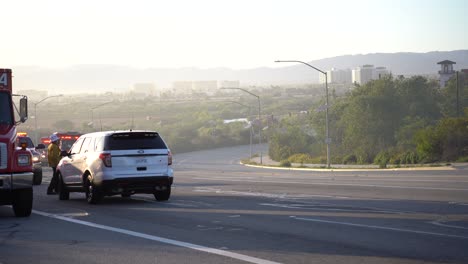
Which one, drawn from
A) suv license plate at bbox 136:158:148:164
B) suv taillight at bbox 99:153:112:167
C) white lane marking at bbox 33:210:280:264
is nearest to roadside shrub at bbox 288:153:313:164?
suv license plate at bbox 136:158:148:164

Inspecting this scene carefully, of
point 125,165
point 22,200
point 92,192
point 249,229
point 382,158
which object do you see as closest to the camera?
point 249,229

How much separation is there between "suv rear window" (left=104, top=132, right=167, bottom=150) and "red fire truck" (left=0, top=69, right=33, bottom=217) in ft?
11.4

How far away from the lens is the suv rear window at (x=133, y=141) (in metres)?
22.4

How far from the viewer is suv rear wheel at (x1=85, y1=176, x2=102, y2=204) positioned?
73.3 ft

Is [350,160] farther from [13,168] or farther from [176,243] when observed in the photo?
[176,243]

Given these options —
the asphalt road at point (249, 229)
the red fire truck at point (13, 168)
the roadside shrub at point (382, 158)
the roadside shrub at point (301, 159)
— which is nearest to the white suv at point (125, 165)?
the asphalt road at point (249, 229)

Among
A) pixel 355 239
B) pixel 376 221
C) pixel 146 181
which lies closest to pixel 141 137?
pixel 146 181

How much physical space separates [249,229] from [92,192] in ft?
25.3

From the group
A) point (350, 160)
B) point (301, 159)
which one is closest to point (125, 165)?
point (350, 160)

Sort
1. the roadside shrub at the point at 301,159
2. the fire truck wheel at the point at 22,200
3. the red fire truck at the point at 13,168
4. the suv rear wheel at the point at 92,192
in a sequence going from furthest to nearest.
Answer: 1. the roadside shrub at the point at 301,159
2. the suv rear wheel at the point at 92,192
3. the fire truck wheel at the point at 22,200
4. the red fire truck at the point at 13,168

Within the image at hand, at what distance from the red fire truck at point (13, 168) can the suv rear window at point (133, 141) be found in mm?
3477

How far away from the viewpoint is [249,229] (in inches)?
626

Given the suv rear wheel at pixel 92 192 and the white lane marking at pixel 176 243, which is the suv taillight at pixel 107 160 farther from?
the white lane marking at pixel 176 243

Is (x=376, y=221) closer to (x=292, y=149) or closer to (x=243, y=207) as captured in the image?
(x=243, y=207)
